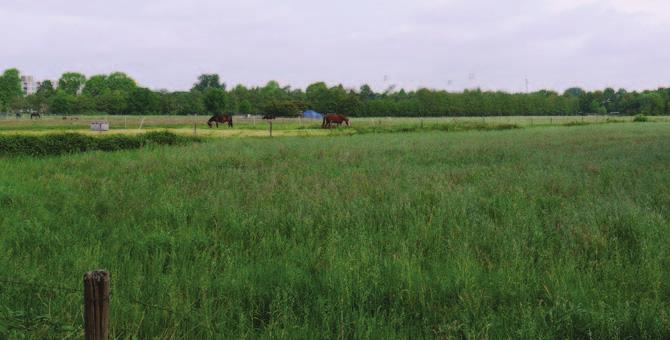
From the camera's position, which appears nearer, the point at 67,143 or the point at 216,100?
the point at 67,143

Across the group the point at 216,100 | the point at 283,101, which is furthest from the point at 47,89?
the point at 283,101

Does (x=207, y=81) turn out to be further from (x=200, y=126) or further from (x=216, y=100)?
(x=200, y=126)

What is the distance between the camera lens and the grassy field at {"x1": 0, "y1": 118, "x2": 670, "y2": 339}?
405 centimetres

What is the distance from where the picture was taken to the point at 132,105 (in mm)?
114500

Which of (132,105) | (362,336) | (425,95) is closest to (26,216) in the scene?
(362,336)

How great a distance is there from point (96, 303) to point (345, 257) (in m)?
3.35

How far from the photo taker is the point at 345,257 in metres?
5.50

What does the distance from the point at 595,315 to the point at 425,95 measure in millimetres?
145781

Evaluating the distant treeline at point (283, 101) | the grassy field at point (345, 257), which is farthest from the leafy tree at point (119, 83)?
the grassy field at point (345, 257)

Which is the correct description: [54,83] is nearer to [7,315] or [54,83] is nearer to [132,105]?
[132,105]

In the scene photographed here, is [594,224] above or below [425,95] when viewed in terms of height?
below

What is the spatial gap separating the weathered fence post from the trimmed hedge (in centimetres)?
1899

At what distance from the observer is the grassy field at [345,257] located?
4055 millimetres

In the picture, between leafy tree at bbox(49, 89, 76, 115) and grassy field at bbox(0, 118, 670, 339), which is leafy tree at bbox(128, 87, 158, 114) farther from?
grassy field at bbox(0, 118, 670, 339)
